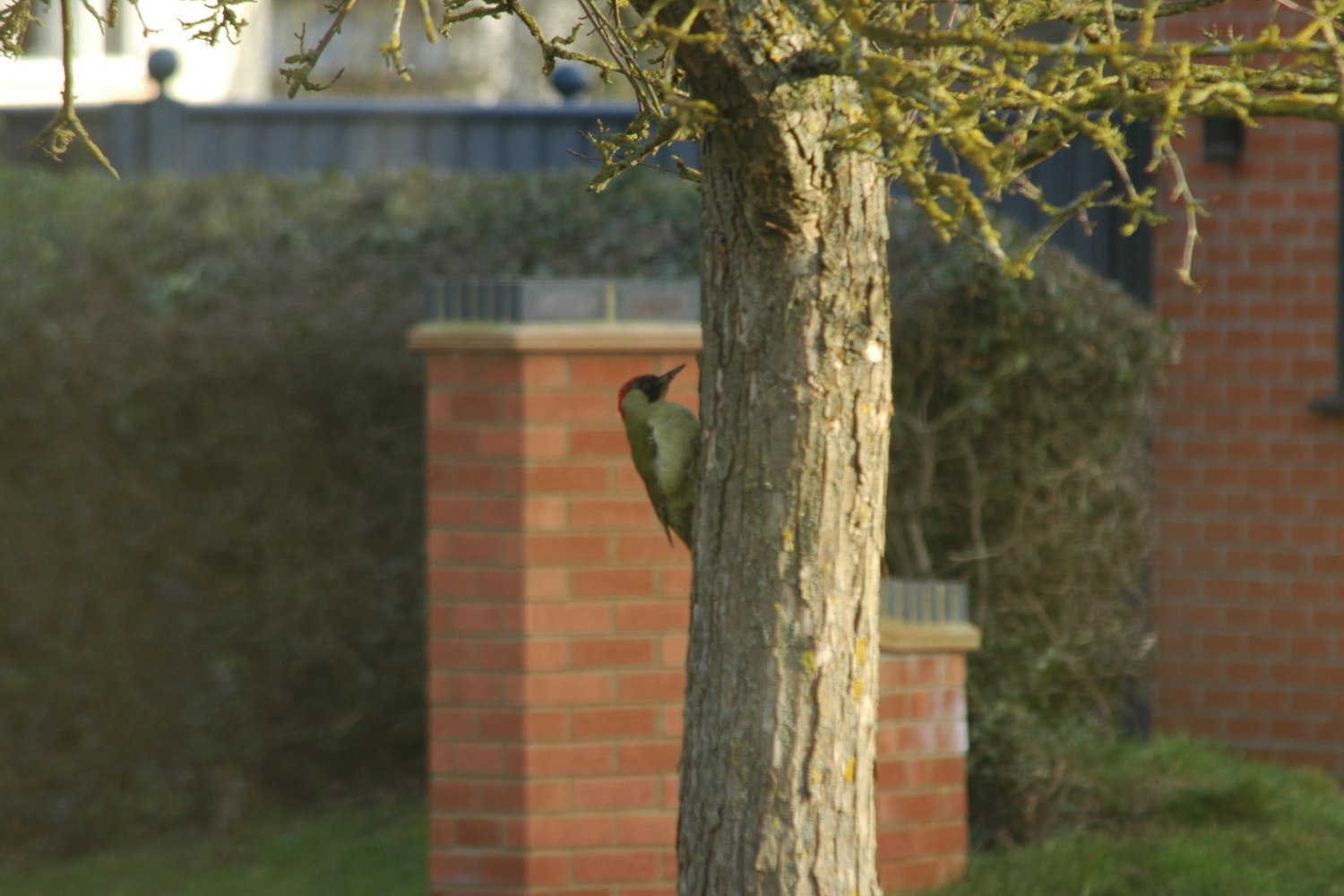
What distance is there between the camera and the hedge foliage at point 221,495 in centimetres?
545

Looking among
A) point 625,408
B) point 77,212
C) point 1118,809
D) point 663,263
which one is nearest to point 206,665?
point 77,212

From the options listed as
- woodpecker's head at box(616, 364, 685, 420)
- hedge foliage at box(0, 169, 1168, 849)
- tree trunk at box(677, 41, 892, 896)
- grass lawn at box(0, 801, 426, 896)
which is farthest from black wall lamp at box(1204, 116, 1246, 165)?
tree trunk at box(677, 41, 892, 896)

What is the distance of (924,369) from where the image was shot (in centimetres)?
504

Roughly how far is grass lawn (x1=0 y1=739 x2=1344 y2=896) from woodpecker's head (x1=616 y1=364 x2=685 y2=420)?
165 centimetres

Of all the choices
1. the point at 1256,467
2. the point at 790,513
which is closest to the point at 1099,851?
the point at 790,513

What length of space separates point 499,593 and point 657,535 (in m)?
0.45

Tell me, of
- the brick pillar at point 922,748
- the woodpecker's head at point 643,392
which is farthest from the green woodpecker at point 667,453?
the brick pillar at point 922,748

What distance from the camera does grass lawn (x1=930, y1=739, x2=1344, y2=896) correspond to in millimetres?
4207

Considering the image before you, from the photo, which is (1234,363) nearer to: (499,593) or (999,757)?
(999,757)

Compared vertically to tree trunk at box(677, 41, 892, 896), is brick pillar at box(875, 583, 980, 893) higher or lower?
lower

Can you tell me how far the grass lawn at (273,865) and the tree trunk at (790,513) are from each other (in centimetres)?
236

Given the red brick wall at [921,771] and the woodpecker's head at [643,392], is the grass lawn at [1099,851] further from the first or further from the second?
the woodpecker's head at [643,392]

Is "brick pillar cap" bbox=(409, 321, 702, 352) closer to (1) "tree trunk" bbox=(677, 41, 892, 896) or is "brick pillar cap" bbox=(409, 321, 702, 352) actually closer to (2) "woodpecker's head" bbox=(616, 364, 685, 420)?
(2) "woodpecker's head" bbox=(616, 364, 685, 420)

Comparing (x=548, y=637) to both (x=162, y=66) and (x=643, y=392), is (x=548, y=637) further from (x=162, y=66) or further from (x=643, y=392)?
(x=162, y=66)
